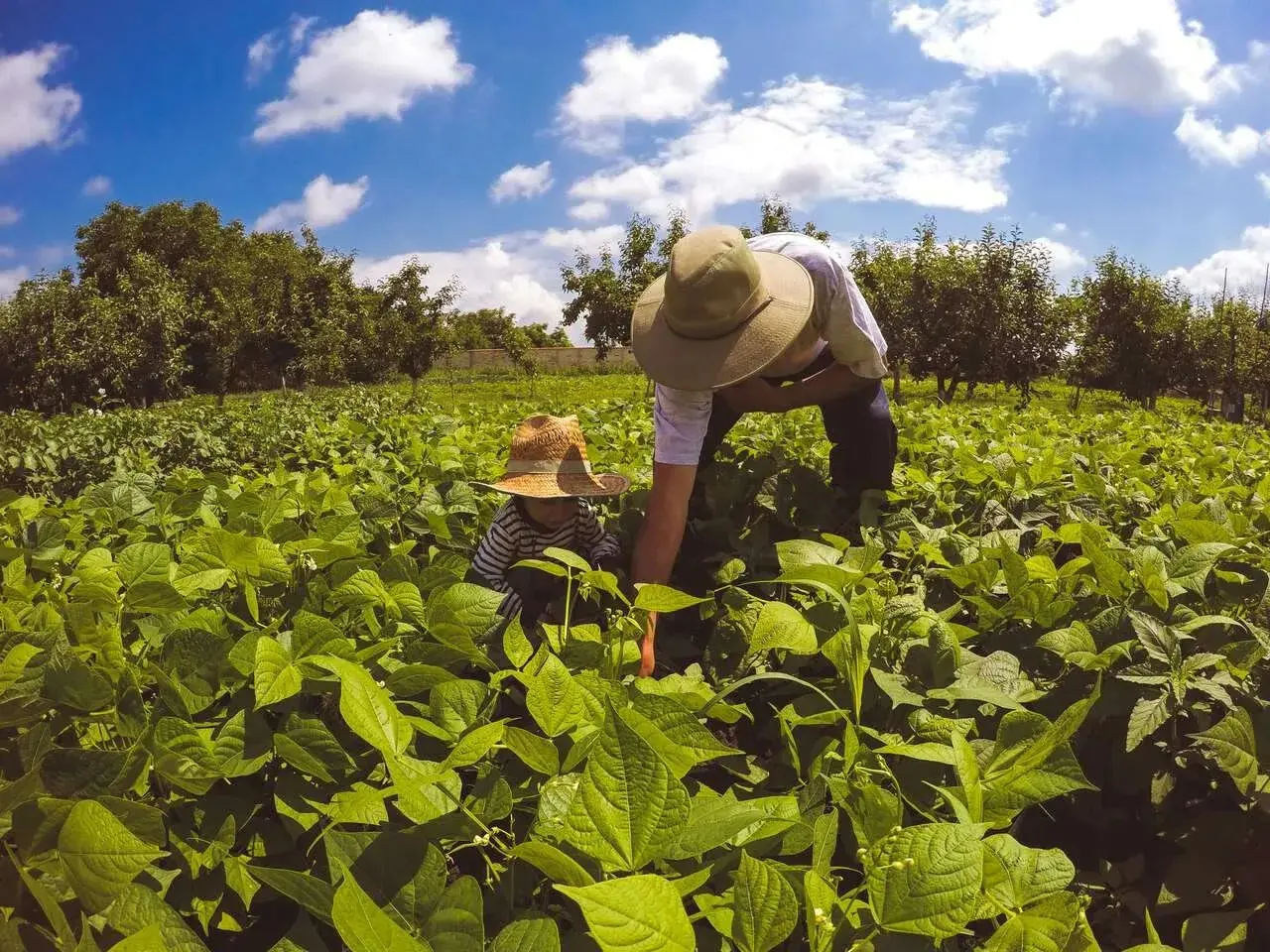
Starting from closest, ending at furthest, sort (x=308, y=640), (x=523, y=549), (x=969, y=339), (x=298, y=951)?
1. (x=298, y=951)
2. (x=308, y=640)
3. (x=523, y=549)
4. (x=969, y=339)

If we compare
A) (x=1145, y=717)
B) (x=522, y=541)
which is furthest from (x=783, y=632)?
(x=522, y=541)

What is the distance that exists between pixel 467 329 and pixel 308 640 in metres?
96.4

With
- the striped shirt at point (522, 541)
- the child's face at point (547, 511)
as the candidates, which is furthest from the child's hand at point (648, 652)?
the child's face at point (547, 511)

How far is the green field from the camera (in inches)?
37.1

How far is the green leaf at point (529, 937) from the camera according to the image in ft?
2.77

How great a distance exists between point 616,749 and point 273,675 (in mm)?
603

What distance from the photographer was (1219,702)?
1.56m

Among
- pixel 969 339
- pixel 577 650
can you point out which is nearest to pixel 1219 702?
pixel 577 650

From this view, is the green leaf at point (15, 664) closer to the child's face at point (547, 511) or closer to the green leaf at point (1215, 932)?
the child's face at point (547, 511)

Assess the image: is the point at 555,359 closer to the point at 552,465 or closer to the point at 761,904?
the point at 552,465

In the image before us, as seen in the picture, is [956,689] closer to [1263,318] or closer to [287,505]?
→ [287,505]

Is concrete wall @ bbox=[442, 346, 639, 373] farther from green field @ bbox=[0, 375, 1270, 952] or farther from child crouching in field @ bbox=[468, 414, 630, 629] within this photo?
green field @ bbox=[0, 375, 1270, 952]

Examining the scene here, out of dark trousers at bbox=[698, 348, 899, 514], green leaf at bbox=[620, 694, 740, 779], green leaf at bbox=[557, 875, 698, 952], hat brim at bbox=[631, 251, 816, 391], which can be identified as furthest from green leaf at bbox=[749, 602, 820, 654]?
dark trousers at bbox=[698, 348, 899, 514]

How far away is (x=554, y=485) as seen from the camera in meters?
2.74
